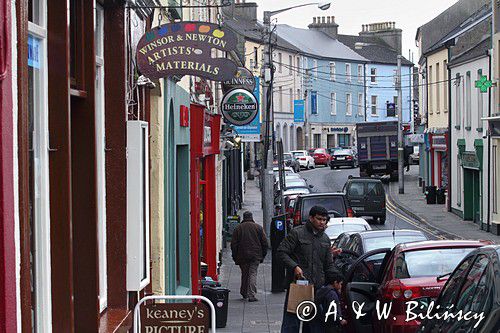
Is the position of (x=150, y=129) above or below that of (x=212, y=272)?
above

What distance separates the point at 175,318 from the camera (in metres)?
7.16

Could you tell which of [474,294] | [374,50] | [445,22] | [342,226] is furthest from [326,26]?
[474,294]

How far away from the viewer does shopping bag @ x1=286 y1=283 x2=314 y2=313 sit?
10719mm

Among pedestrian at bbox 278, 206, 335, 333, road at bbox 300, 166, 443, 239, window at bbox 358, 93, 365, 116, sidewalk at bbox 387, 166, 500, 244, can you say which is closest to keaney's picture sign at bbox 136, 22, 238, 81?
pedestrian at bbox 278, 206, 335, 333

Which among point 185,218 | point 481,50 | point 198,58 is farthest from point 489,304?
point 481,50

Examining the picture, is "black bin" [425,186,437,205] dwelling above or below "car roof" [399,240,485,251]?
below

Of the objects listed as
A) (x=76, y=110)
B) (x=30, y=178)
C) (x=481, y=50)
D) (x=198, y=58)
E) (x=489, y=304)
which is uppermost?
(x=481, y=50)

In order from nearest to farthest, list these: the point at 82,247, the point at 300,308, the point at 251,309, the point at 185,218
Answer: the point at 82,247 → the point at 300,308 → the point at 185,218 → the point at 251,309

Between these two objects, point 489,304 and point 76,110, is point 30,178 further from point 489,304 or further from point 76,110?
point 489,304

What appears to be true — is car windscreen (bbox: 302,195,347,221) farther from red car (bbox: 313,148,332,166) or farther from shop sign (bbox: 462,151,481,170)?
red car (bbox: 313,148,332,166)

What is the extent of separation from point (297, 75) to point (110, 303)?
72.8 m

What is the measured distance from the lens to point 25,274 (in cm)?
461

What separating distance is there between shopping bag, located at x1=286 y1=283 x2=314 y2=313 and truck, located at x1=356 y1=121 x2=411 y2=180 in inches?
1869

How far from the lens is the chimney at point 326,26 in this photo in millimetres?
95062
